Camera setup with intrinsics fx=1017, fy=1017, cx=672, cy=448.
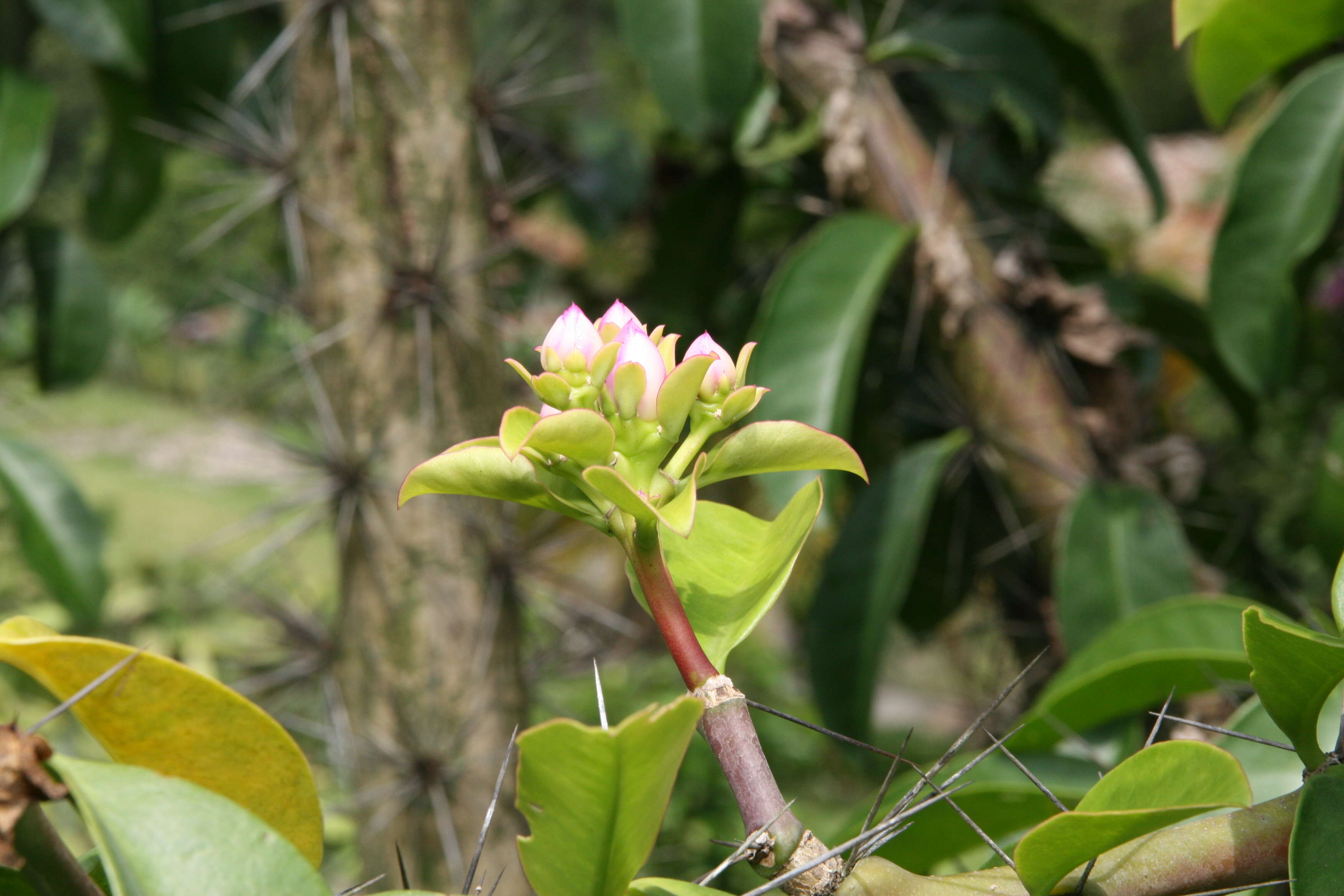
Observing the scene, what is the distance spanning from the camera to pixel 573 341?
0.21m

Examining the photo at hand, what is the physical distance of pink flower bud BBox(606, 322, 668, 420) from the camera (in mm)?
207

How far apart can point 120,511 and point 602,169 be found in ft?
9.11

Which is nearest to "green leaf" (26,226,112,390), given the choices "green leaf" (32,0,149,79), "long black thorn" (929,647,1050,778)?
"green leaf" (32,0,149,79)

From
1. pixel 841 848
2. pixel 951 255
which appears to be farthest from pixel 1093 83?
pixel 841 848

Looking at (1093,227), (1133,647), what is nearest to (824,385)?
(1133,647)

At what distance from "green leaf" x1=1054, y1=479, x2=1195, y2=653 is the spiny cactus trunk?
408 mm

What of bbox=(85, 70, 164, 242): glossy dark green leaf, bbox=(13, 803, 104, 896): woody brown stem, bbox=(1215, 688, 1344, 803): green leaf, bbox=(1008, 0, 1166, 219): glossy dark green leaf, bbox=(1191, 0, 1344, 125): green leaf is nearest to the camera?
bbox=(13, 803, 104, 896): woody brown stem

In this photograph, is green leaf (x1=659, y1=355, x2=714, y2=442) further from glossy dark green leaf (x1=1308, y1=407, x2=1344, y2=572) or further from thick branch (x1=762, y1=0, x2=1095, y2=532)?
thick branch (x1=762, y1=0, x2=1095, y2=532)

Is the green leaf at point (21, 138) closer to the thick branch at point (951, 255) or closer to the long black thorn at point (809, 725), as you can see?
the thick branch at point (951, 255)

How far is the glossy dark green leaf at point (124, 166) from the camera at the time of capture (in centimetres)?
94

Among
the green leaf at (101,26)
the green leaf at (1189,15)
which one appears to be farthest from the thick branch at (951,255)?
the green leaf at (101,26)

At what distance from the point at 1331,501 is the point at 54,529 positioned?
0.97m

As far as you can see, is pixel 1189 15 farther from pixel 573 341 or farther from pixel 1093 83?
pixel 1093 83

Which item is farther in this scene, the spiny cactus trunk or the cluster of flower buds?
the spiny cactus trunk
